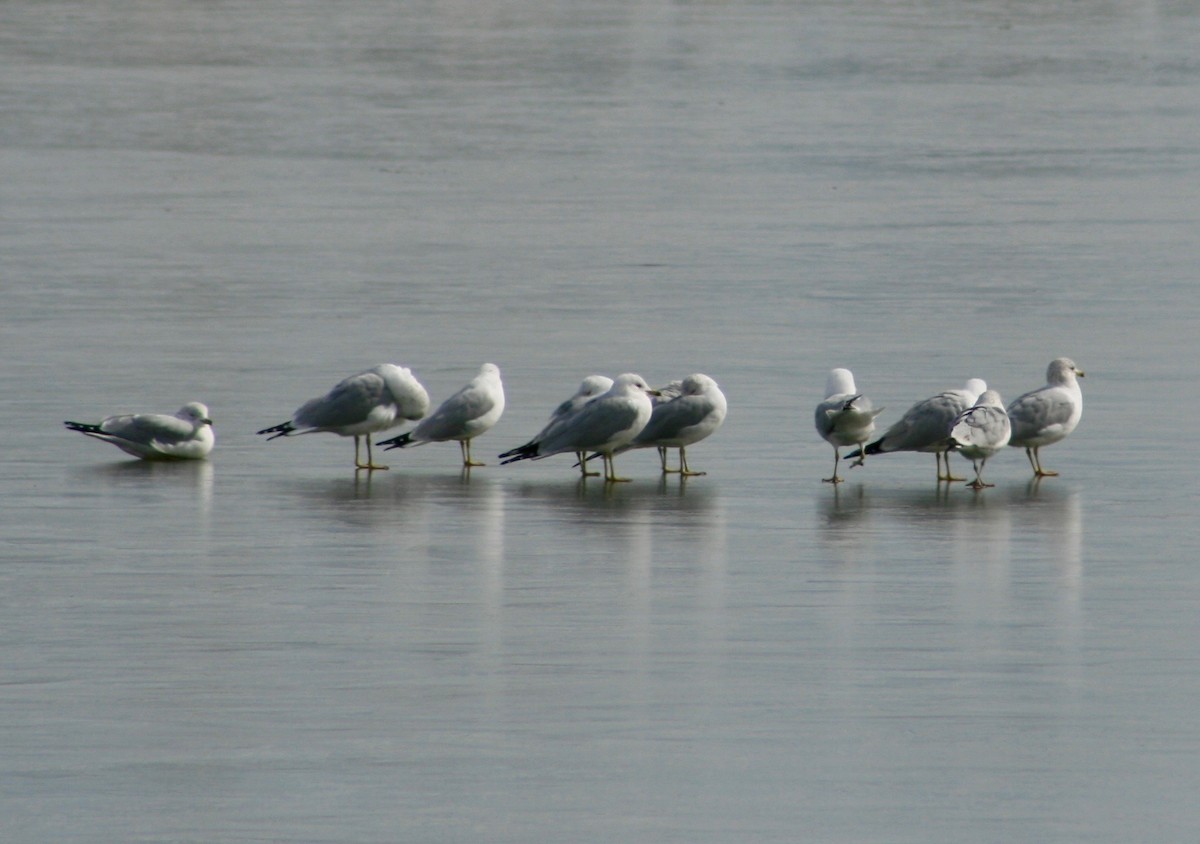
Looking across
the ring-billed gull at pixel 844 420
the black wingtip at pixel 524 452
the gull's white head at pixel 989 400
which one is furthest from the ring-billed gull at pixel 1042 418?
the black wingtip at pixel 524 452

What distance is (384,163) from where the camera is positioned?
3300cm

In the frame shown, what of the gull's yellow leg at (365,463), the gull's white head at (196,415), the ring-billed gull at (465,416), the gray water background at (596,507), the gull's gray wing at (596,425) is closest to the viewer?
the gray water background at (596,507)

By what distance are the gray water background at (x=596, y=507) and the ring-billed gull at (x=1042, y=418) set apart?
0.22 metres

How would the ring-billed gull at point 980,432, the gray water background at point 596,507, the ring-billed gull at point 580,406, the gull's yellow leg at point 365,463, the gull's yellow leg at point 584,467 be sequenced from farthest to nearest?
1. the gull's yellow leg at point 365,463
2. the gull's yellow leg at point 584,467
3. the ring-billed gull at point 580,406
4. the ring-billed gull at point 980,432
5. the gray water background at point 596,507

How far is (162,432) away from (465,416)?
1767mm

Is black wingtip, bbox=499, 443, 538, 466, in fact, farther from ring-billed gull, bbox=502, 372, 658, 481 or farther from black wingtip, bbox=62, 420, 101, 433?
black wingtip, bbox=62, 420, 101, 433

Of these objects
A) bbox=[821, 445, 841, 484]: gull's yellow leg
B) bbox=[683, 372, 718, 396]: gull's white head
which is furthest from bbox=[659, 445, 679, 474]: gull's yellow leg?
bbox=[821, 445, 841, 484]: gull's yellow leg

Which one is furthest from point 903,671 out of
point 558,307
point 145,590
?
point 558,307

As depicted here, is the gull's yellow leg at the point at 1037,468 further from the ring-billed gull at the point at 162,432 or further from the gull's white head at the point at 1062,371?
the ring-billed gull at the point at 162,432

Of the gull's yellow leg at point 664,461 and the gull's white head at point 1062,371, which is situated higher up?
the gull's white head at point 1062,371

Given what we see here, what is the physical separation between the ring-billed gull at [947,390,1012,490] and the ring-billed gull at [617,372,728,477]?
1312 mm

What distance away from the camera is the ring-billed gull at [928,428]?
1359 cm

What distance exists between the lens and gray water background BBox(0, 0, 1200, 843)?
7.94 meters

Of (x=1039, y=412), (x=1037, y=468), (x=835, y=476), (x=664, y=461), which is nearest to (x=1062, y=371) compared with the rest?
(x=1039, y=412)
